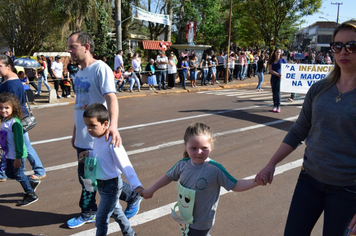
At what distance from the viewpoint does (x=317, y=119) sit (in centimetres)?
220

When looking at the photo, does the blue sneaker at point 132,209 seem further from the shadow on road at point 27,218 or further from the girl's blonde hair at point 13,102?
the girl's blonde hair at point 13,102

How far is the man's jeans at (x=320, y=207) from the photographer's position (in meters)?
2.04

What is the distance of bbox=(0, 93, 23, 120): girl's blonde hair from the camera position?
379 cm

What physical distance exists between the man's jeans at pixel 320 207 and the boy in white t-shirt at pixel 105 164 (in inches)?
52.1

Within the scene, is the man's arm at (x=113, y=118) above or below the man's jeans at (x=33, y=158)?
above

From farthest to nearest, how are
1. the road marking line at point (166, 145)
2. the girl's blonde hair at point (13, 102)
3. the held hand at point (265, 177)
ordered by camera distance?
1. the road marking line at point (166, 145)
2. the girl's blonde hair at point (13, 102)
3. the held hand at point (265, 177)

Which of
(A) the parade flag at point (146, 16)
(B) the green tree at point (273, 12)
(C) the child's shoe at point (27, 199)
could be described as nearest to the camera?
(C) the child's shoe at point (27, 199)

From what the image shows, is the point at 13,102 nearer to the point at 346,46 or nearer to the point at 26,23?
the point at 346,46

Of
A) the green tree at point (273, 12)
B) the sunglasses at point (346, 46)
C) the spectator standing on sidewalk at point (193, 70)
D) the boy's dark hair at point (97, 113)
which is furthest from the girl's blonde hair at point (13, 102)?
the green tree at point (273, 12)

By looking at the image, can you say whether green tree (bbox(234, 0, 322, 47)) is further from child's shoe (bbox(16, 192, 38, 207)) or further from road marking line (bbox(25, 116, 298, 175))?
child's shoe (bbox(16, 192, 38, 207))

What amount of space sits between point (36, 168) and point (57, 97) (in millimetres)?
9092

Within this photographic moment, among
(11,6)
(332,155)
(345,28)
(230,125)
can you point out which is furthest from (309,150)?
(11,6)

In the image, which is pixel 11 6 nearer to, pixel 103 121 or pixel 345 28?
pixel 103 121

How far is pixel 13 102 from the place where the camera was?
386 centimetres
